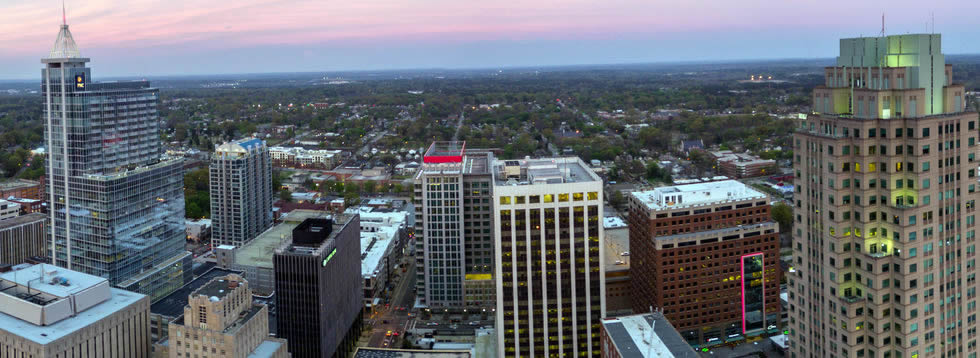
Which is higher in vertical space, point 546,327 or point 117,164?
point 117,164

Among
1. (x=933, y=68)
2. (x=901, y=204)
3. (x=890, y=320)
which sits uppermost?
(x=933, y=68)

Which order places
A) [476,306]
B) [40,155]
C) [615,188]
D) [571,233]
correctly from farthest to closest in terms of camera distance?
[40,155] < [615,188] < [476,306] < [571,233]

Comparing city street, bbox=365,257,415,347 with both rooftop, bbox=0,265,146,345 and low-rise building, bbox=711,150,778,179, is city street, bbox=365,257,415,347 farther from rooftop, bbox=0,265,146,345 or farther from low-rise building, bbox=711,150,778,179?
low-rise building, bbox=711,150,778,179

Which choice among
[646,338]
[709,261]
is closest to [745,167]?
[709,261]

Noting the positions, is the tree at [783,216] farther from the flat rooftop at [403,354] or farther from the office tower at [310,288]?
the office tower at [310,288]

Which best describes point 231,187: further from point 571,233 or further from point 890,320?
point 890,320

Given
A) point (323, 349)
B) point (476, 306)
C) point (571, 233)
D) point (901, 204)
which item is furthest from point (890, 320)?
point (476, 306)

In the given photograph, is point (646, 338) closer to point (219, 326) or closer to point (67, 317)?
point (219, 326)
